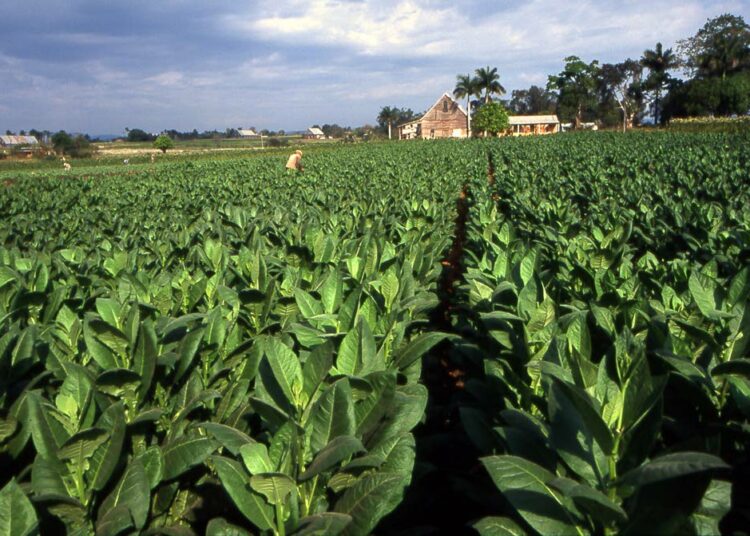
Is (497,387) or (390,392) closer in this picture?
(390,392)

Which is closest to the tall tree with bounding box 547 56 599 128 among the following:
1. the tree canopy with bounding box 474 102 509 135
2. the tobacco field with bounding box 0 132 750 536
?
the tree canopy with bounding box 474 102 509 135

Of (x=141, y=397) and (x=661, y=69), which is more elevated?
(x=661, y=69)

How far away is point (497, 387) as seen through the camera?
2596mm

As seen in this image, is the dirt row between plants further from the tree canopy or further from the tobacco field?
the tree canopy

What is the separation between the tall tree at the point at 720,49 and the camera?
8531cm

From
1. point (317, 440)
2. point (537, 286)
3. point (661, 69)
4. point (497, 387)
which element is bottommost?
point (497, 387)

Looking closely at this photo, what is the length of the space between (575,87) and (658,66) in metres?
13.6

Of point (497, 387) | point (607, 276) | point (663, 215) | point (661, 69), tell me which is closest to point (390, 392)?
point (497, 387)

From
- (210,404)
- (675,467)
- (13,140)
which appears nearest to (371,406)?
(210,404)

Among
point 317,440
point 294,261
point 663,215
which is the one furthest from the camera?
point 663,215

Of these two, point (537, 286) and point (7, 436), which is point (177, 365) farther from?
point (537, 286)

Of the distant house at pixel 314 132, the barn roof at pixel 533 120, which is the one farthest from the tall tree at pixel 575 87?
the distant house at pixel 314 132

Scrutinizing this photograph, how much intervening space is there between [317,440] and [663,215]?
7.84 m

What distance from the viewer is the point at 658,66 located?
97.4m
